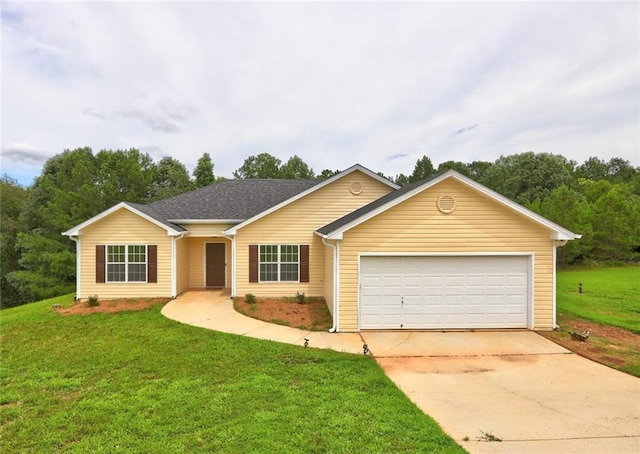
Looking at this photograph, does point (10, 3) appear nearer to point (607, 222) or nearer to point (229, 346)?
point (229, 346)

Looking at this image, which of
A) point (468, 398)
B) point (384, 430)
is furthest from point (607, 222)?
point (384, 430)

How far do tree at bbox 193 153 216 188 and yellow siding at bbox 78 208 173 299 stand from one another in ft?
81.3

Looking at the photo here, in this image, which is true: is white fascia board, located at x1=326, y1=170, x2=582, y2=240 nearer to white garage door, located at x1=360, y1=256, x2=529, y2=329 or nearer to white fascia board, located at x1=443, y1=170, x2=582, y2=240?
white fascia board, located at x1=443, y1=170, x2=582, y2=240

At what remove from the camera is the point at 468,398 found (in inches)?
218

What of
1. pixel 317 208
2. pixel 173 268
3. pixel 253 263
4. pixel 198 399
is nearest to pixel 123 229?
pixel 173 268

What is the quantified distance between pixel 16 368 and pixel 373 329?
8.32 meters

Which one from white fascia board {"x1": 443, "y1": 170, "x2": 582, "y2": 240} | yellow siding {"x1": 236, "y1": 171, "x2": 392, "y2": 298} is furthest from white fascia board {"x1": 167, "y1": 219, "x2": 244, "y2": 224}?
white fascia board {"x1": 443, "y1": 170, "x2": 582, "y2": 240}

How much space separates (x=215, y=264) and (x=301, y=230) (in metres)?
4.99

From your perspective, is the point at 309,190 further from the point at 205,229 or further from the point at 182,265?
the point at 182,265

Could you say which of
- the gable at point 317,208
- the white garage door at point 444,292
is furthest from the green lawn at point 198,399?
the gable at point 317,208

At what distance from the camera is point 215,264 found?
15.5 m

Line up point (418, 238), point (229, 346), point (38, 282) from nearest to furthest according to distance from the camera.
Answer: point (229, 346) < point (418, 238) < point (38, 282)

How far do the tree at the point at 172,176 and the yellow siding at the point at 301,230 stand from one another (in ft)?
76.1

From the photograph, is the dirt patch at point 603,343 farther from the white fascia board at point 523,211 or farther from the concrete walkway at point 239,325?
the concrete walkway at point 239,325
